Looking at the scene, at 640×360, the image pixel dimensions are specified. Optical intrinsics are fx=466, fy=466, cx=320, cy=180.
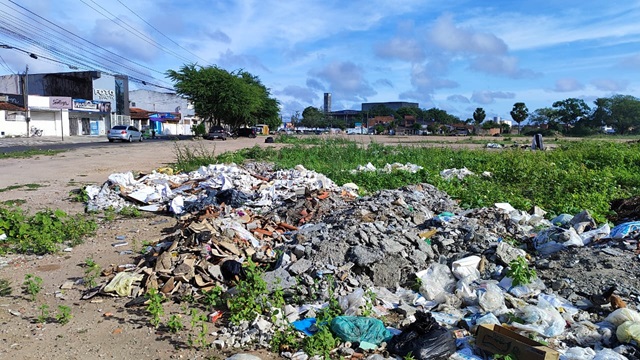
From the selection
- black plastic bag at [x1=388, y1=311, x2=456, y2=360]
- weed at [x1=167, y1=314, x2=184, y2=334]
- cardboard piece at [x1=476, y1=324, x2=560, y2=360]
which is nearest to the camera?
cardboard piece at [x1=476, y1=324, x2=560, y2=360]

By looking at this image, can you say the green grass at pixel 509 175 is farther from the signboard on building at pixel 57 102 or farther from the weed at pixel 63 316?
the signboard on building at pixel 57 102

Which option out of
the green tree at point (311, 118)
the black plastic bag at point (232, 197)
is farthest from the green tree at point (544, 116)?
the black plastic bag at point (232, 197)

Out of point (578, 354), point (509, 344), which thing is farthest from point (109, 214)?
point (578, 354)

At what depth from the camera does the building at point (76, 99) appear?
43.3 metres

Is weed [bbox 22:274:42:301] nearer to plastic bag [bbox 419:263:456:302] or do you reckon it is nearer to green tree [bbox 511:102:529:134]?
plastic bag [bbox 419:263:456:302]

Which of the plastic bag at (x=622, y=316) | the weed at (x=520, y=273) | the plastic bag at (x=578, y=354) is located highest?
the weed at (x=520, y=273)

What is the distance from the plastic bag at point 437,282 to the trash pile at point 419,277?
1 cm

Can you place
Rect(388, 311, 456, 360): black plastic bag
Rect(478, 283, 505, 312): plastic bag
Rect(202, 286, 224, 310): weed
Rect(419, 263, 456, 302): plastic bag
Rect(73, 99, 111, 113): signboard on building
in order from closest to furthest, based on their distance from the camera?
Rect(388, 311, 456, 360): black plastic bag, Rect(478, 283, 505, 312): plastic bag, Rect(202, 286, 224, 310): weed, Rect(419, 263, 456, 302): plastic bag, Rect(73, 99, 111, 113): signboard on building

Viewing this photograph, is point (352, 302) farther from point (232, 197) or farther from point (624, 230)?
point (232, 197)

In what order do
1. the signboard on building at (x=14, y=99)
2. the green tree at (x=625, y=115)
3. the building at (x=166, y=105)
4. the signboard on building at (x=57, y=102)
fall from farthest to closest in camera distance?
1. the green tree at (x=625, y=115)
2. the building at (x=166, y=105)
3. the signboard on building at (x=57, y=102)
4. the signboard on building at (x=14, y=99)

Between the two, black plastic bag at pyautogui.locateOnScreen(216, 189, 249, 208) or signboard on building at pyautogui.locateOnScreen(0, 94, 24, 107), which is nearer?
black plastic bag at pyautogui.locateOnScreen(216, 189, 249, 208)

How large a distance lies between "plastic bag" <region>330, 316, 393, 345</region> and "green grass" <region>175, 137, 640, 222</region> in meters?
5.08

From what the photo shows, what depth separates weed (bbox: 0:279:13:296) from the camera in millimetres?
4616

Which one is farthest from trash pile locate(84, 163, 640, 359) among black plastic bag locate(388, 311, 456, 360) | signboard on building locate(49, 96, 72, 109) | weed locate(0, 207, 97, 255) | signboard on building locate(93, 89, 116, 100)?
signboard on building locate(93, 89, 116, 100)
